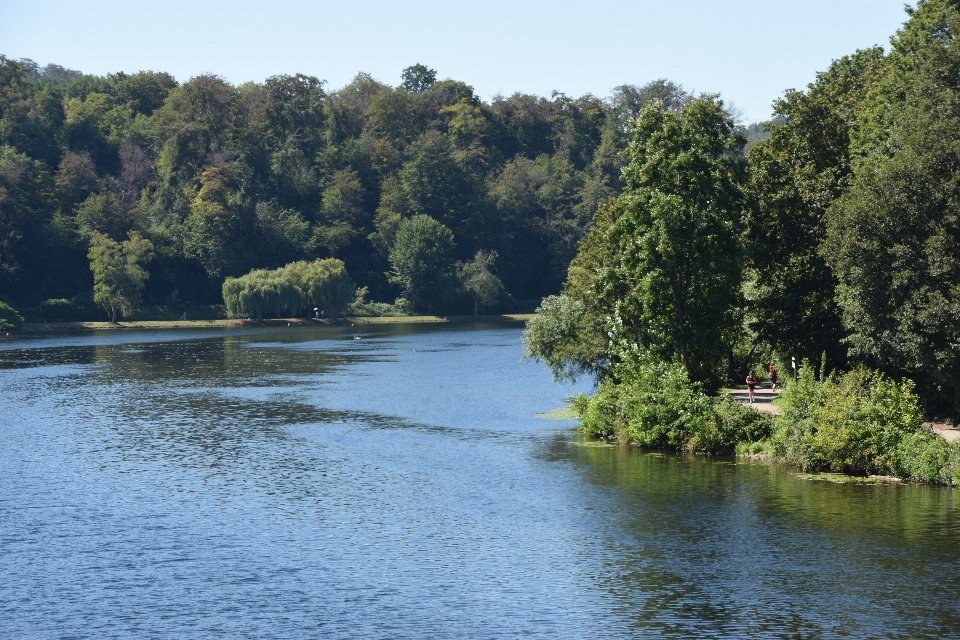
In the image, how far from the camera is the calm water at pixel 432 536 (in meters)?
28.7

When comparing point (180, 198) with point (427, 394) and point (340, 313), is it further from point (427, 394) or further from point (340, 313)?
point (427, 394)

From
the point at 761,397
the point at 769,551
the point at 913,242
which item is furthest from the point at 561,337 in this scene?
the point at 769,551

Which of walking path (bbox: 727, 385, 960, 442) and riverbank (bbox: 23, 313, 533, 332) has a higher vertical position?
riverbank (bbox: 23, 313, 533, 332)

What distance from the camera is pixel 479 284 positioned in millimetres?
184875

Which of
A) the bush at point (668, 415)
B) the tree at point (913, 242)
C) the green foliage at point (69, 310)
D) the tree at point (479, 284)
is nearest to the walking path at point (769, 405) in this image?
the tree at point (913, 242)

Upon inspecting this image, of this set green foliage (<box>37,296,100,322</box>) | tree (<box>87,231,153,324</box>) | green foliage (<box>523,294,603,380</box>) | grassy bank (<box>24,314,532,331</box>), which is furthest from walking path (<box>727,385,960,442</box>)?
green foliage (<box>37,296,100,322</box>)

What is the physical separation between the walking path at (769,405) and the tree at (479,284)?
124 m

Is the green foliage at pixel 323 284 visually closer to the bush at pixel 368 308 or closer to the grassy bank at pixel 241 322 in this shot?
the grassy bank at pixel 241 322

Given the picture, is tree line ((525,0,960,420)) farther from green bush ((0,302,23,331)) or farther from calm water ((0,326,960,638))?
green bush ((0,302,23,331))

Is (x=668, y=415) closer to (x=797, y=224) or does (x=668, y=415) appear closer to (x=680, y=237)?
(x=680, y=237)

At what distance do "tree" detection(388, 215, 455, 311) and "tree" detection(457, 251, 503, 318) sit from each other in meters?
2.89

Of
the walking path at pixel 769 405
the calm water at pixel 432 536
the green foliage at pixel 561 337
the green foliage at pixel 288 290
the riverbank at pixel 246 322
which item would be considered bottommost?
the calm water at pixel 432 536

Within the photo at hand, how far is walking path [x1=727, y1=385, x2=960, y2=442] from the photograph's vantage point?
45719mm

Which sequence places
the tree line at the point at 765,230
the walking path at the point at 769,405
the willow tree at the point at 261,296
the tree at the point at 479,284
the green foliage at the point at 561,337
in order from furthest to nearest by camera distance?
1. the tree at the point at 479,284
2. the willow tree at the point at 261,296
3. the green foliage at the point at 561,337
4. the tree line at the point at 765,230
5. the walking path at the point at 769,405
